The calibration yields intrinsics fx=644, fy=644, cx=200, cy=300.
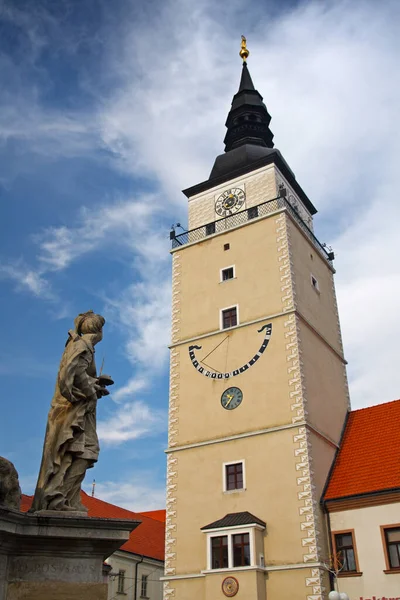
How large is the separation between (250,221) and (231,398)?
7682 millimetres

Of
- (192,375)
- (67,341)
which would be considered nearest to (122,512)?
(192,375)

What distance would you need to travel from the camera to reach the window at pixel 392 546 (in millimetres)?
18625

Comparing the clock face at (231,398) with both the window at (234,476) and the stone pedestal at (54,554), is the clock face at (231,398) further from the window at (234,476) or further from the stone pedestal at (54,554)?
the stone pedestal at (54,554)

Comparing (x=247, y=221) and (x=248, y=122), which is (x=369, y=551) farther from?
(x=248, y=122)

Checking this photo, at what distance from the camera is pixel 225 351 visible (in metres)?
24.1

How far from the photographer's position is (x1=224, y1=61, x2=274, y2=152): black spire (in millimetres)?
33500

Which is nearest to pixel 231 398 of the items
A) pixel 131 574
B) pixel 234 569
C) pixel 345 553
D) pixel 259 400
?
pixel 259 400

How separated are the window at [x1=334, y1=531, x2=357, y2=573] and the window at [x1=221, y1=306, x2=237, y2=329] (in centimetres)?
851

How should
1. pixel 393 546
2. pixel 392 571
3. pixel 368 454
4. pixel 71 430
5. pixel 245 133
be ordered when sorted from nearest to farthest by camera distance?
1. pixel 71 430
2. pixel 392 571
3. pixel 393 546
4. pixel 368 454
5. pixel 245 133

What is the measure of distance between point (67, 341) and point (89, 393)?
669 millimetres

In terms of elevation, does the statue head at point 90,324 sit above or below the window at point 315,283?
below

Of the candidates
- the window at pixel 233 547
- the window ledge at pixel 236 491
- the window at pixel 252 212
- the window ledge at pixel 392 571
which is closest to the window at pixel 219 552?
the window at pixel 233 547

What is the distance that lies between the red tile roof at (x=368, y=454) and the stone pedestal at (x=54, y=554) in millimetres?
16302

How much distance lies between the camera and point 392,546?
19.0m
